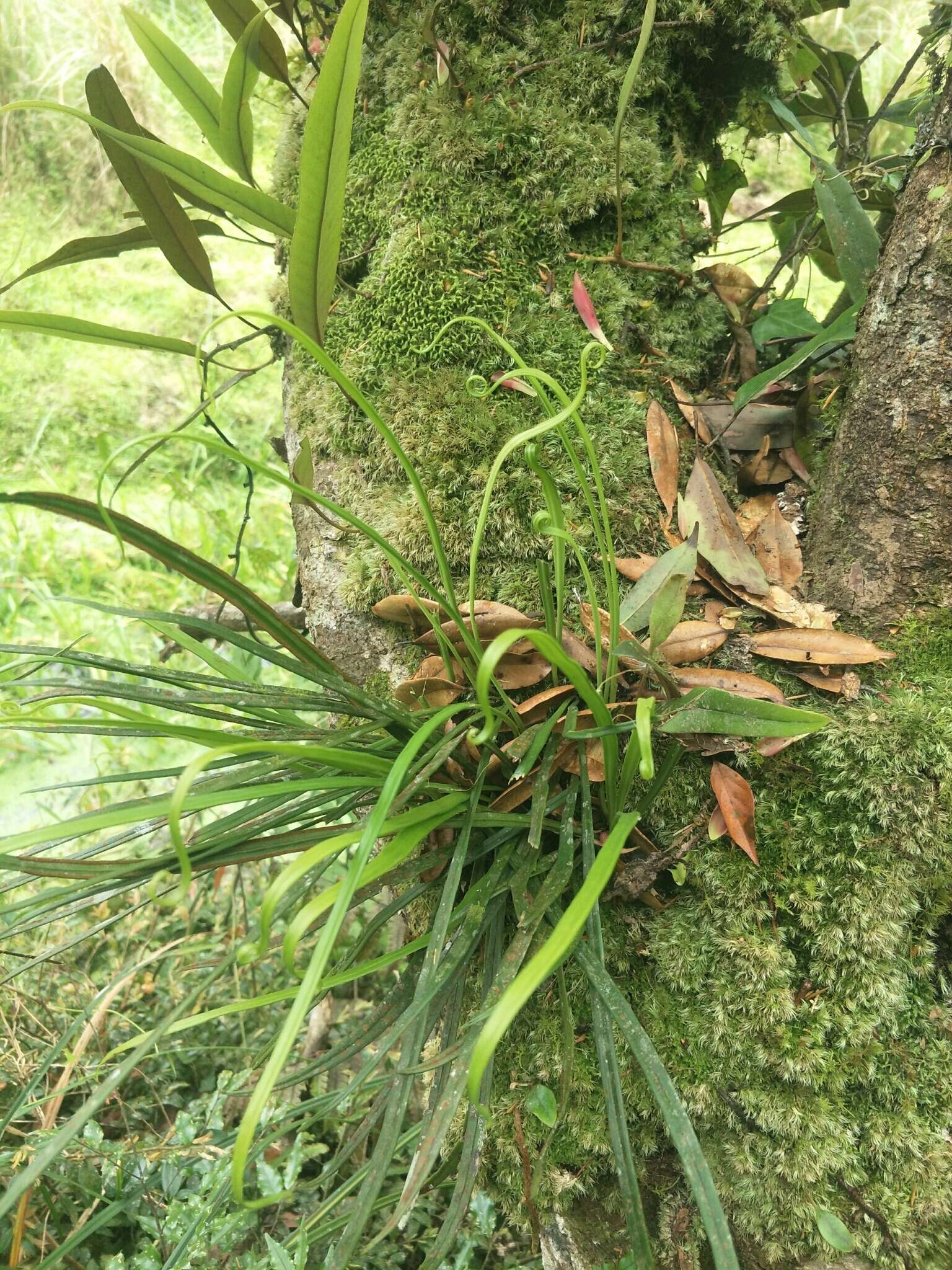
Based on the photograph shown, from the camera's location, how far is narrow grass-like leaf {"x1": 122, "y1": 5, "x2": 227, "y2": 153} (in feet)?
2.78

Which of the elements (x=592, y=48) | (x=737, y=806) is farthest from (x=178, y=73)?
(x=737, y=806)

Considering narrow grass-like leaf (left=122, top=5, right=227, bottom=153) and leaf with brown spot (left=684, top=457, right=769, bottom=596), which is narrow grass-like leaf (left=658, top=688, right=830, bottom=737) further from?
narrow grass-like leaf (left=122, top=5, right=227, bottom=153)

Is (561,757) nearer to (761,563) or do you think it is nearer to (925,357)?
(761,563)

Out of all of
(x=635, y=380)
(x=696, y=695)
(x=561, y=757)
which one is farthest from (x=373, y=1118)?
(x=635, y=380)

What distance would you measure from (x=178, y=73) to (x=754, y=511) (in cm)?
76

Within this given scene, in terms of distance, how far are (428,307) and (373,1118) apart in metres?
0.80

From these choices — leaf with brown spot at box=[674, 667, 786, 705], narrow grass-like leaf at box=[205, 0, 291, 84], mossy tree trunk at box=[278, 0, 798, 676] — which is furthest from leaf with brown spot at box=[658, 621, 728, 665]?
narrow grass-like leaf at box=[205, 0, 291, 84]

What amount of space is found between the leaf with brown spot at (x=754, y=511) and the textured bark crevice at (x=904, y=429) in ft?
0.31

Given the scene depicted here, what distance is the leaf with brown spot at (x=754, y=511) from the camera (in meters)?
0.93

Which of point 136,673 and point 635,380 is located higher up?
point 635,380

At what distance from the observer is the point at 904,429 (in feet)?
2.58

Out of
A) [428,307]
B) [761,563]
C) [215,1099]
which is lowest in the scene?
[215,1099]

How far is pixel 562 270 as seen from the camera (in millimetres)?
961

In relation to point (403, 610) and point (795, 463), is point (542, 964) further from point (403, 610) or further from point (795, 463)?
point (795, 463)
